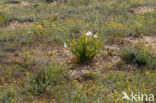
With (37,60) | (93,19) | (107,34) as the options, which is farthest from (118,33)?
(37,60)

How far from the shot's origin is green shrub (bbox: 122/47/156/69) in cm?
586

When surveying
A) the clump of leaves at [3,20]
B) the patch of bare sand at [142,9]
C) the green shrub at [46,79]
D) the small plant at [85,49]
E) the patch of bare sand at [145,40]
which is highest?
the patch of bare sand at [142,9]

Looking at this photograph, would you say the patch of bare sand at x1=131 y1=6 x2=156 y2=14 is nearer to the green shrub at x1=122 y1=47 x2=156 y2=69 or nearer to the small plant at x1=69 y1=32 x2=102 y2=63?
the green shrub at x1=122 y1=47 x2=156 y2=69

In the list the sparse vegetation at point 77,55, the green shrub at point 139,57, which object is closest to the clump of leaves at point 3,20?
the sparse vegetation at point 77,55

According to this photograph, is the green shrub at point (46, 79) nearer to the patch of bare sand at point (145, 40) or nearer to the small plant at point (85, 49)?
the small plant at point (85, 49)

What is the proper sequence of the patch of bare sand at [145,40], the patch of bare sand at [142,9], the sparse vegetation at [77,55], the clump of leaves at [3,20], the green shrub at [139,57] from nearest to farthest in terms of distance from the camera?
1. the sparse vegetation at [77,55]
2. the green shrub at [139,57]
3. the patch of bare sand at [145,40]
4. the clump of leaves at [3,20]
5. the patch of bare sand at [142,9]

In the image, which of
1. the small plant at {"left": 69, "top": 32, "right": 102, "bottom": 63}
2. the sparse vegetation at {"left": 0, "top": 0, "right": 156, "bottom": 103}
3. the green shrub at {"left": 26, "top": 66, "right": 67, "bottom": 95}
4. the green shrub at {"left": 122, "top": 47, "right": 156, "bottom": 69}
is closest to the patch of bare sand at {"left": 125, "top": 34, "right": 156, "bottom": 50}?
the sparse vegetation at {"left": 0, "top": 0, "right": 156, "bottom": 103}

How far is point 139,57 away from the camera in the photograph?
6055 mm

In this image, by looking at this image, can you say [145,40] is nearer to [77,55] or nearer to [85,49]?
[85,49]

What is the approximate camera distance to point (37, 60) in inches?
218

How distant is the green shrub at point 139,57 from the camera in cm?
586

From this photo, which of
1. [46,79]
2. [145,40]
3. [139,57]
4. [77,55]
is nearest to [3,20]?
[77,55]

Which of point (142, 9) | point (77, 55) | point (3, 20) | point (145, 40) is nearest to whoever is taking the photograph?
point (77, 55)

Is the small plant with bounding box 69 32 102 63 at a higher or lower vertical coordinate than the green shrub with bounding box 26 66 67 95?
higher
